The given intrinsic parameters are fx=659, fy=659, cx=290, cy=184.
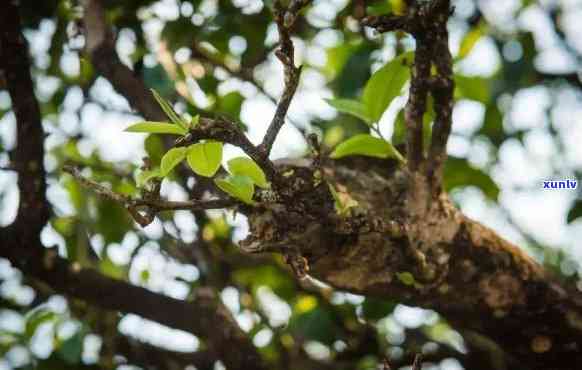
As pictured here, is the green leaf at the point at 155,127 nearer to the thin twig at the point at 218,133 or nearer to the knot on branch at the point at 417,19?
the thin twig at the point at 218,133

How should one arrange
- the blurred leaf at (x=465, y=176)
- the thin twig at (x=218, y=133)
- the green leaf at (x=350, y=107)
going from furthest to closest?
1. the blurred leaf at (x=465, y=176)
2. the green leaf at (x=350, y=107)
3. the thin twig at (x=218, y=133)

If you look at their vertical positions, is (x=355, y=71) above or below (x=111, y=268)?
above

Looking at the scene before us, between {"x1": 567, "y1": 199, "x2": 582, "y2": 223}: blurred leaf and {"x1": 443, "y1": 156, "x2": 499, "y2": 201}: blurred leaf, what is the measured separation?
172mm

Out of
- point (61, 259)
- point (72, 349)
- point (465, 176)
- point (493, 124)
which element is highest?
point (493, 124)

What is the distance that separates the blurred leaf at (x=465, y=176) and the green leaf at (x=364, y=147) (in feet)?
1.15

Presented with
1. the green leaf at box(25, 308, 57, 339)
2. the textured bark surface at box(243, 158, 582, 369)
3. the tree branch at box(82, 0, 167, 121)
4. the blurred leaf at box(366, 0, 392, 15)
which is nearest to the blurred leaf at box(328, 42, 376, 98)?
the blurred leaf at box(366, 0, 392, 15)

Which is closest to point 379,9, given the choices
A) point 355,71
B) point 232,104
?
point 355,71

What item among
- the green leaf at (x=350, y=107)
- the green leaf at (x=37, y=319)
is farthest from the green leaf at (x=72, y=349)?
the green leaf at (x=350, y=107)

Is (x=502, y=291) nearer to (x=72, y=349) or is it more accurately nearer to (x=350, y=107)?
(x=350, y=107)

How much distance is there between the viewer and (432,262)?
0.92 m

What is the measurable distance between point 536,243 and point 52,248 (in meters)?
1.40

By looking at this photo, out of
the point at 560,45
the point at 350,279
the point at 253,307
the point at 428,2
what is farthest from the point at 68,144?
the point at 560,45

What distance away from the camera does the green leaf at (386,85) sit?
0.91m

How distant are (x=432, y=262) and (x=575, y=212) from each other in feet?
1.68
